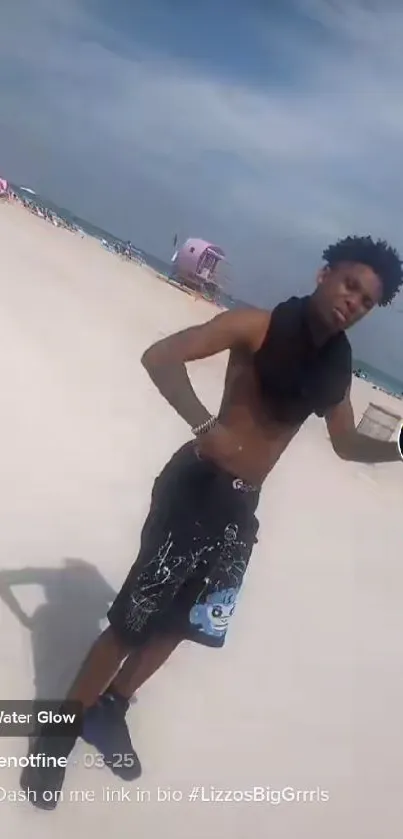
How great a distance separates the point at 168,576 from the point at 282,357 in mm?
293

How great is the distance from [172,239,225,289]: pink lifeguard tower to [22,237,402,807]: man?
0.22 metres

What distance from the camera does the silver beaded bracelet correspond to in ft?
3.20

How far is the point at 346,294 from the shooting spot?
970 millimetres

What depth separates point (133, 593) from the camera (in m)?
1.04

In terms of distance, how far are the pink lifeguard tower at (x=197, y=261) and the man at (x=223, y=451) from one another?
216 mm

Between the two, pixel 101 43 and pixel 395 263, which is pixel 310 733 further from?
pixel 101 43

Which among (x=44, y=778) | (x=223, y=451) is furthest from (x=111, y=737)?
(x=223, y=451)

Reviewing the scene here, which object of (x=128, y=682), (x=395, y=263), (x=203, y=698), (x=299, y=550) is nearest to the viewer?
(x=395, y=263)

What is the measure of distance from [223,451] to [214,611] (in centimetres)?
20

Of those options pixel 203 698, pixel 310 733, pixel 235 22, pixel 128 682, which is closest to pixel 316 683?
pixel 310 733

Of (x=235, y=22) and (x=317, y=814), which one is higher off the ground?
(x=235, y=22)

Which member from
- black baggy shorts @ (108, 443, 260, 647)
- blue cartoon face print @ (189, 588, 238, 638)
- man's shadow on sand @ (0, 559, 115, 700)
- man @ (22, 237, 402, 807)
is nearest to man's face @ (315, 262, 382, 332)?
man @ (22, 237, 402, 807)

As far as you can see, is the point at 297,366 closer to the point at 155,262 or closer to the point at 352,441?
the point at 352,441

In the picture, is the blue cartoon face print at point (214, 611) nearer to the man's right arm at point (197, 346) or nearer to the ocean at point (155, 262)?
the man's right arm at point (197, 346)
